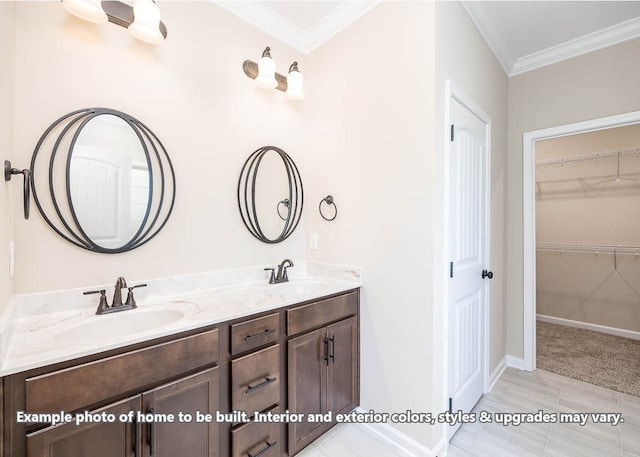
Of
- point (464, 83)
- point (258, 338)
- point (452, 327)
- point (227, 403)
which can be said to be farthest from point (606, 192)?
point (227, 403)

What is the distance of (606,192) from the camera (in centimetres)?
344

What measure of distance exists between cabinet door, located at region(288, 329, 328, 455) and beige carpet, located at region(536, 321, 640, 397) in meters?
2.27

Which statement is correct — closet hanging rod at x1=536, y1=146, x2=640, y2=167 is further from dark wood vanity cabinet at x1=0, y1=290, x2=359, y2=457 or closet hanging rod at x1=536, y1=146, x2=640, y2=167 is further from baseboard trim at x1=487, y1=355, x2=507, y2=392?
dark wood vanity cabinet at x1=0, y1=290, x2=359, y2=457

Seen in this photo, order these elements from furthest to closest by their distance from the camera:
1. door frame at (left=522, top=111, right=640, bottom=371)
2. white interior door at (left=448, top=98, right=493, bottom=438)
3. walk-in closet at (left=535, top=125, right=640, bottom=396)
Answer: walk-in closet at (left=535, top=125, right=640, bottom=396) < door frame at (left=522, top=111, right=640, bottom=371) < white interior door at (left=448, top=98, right=493, bottom=438)

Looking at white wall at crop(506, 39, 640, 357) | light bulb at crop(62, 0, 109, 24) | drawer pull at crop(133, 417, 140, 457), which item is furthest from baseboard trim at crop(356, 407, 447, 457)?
A: light bulb at crop(62, 0, 109, 24)

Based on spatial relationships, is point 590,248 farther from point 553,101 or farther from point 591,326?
point 553,101

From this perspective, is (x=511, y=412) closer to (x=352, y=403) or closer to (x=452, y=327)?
(x=452, y=327)

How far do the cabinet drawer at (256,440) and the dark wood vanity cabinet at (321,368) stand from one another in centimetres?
10

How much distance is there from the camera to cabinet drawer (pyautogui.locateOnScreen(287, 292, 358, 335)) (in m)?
1.56

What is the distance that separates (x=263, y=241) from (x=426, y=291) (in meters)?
1.13

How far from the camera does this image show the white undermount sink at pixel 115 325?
1.19m

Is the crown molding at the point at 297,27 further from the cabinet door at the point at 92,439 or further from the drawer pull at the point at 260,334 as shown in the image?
the cabinet door at the point at 92,439

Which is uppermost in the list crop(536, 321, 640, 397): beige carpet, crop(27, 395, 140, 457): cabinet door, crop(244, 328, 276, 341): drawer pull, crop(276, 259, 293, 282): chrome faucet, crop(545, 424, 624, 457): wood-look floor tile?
crop(276, 259, 293, 282): chrome faucet

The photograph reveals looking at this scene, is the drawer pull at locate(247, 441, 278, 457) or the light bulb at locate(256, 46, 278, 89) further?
the light bulb at locate(256, 46, 278, 89)
